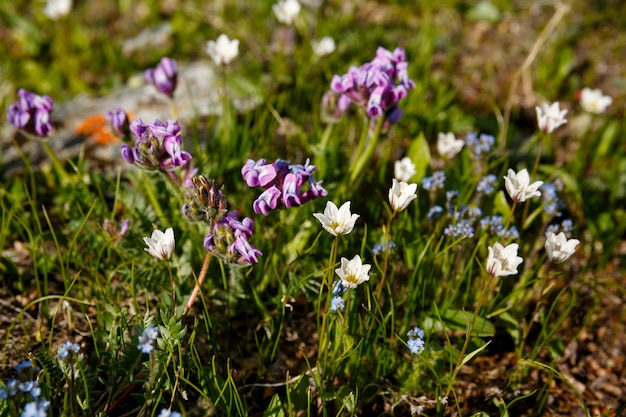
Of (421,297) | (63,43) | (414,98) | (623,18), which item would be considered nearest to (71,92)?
(63,43)

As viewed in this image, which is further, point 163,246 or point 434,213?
point 434,213

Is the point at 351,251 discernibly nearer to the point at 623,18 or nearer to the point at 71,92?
the point at 71,92

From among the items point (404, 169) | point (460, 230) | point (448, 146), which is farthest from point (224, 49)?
point (460, 230)

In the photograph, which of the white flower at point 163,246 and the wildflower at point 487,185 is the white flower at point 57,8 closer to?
the white flower at point 163,246

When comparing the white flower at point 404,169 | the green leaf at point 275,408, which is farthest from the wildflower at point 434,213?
the green leaf at point 275,408

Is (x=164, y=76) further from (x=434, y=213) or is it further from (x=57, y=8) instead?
(x=57, y=8)

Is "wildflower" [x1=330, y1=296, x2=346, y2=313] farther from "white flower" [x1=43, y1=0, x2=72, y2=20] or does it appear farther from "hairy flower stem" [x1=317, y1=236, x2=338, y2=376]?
"white flower" [x1=43, y1=0, x2=72, y2=20]
